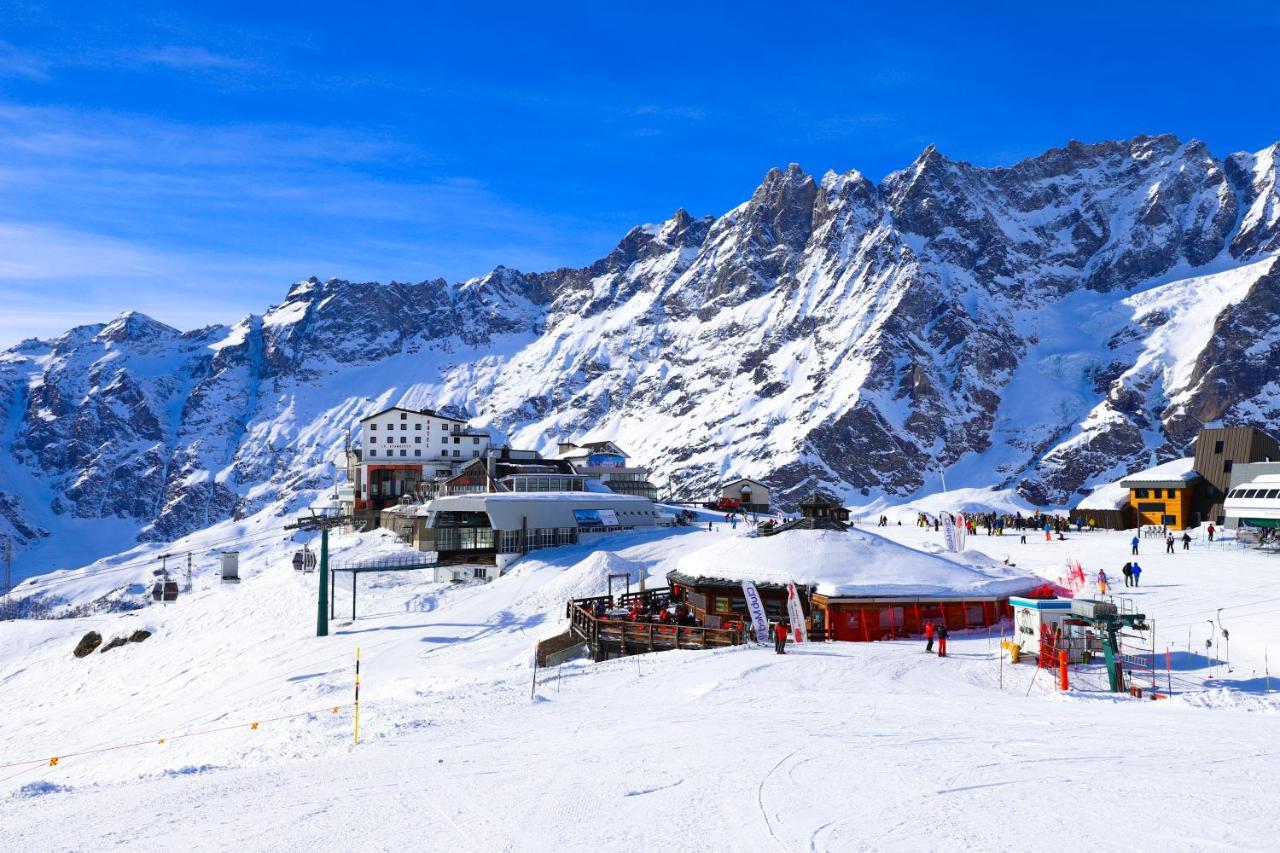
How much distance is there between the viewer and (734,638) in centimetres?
2995

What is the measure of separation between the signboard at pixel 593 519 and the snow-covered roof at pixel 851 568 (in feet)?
66.8

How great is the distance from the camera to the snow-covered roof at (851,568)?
111 ft

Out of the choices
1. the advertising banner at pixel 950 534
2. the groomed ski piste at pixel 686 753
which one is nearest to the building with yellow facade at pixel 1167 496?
the advertising banner at pixel 950 534

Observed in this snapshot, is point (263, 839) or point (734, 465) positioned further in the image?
point (734, 465)

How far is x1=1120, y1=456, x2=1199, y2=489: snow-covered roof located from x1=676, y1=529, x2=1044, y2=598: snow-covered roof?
43607mm

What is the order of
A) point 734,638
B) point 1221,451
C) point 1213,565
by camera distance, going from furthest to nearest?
point 1221,451
point 1213,565
point 734,638

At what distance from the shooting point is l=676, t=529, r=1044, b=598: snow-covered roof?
111 ft

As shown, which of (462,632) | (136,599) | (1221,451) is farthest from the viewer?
(136,599)

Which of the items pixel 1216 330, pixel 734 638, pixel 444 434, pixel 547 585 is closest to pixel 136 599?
pixel 444 434

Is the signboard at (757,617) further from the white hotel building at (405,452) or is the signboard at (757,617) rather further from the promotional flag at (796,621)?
the white hotel building at (405,452)

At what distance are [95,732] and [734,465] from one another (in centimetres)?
13604

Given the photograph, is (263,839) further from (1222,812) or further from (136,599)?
(136,599)

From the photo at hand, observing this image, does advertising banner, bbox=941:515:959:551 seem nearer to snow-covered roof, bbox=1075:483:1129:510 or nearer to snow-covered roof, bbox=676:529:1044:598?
snow-covered roof, bbox=676:529:1044:598

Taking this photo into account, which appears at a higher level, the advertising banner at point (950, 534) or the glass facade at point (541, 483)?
the glass facade at point (541, 483)
